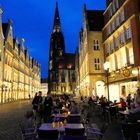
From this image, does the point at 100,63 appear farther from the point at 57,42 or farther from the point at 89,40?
the point at 57,42

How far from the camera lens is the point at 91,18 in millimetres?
46094

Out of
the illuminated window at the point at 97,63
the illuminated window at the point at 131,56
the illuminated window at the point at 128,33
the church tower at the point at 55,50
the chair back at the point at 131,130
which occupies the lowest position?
the chair back at the point at 131,130

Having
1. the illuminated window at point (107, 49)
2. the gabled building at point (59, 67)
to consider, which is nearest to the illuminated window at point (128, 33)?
the illuminated window at point (107, 49)

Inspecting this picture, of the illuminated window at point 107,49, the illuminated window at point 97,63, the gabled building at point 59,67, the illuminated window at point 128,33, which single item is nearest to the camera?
the illuminated window at point 128,33

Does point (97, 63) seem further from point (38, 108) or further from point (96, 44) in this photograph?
point (38, 108)

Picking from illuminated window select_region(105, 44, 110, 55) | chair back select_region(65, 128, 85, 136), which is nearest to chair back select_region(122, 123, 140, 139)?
chair back select_region(65, 128, 85, 136)

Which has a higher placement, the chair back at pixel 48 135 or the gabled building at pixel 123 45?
the gabled building at pixel 123 45

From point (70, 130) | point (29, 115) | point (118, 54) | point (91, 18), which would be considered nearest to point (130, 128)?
point (70, 130)

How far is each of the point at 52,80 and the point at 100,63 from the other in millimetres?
82564

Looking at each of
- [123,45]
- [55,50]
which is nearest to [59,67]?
[55,50]

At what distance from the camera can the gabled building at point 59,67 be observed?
120875mm

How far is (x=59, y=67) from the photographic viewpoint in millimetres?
126875

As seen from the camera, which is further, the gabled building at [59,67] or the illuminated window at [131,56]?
the gabled building at [59,67]

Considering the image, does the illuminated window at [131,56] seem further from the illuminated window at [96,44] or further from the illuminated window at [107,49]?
the illuminated window at [96,44]
